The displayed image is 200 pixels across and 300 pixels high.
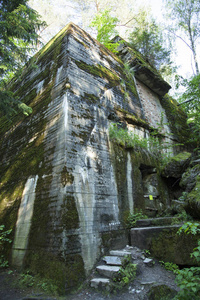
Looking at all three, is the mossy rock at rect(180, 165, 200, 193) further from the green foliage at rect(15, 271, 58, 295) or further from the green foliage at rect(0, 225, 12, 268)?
the green foliage at rect(0, 225, 12, 268)

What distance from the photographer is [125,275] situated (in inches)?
132

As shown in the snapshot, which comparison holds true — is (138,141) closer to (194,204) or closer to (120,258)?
(194,204)

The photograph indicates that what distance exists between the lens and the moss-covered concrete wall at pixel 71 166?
3.59 m

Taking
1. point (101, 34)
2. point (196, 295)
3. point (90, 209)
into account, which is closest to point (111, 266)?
point (90, 209)

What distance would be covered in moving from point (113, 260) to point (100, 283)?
0.59 metres

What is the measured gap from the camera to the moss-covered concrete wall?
359 cm

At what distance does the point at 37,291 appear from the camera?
3.12 metres

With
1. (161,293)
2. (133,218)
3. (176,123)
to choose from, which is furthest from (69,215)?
(176,123)

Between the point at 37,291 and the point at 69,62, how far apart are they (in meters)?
5.17

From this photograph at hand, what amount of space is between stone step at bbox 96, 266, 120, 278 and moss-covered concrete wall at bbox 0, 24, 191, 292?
21cm

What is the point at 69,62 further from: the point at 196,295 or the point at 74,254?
the point at 196,295

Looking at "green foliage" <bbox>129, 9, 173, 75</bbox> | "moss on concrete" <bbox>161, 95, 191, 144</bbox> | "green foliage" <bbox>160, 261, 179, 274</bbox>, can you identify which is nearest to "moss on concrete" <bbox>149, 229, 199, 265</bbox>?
"green foliage" <bbox>160, 261, 179, 274</bbox>

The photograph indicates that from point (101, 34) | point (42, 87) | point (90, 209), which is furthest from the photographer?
point (101, 34)

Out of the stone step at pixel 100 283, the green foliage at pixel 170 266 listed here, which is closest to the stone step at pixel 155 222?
the green foliage at pixel 170 266
